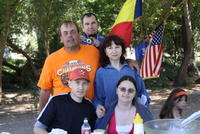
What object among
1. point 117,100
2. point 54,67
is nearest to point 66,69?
point 54,67

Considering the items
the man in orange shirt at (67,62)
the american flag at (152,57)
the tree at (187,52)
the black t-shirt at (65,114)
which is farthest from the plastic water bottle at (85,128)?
the tree at (187,52)

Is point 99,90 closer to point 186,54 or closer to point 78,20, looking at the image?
point 78,20

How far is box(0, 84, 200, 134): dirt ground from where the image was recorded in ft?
29.4

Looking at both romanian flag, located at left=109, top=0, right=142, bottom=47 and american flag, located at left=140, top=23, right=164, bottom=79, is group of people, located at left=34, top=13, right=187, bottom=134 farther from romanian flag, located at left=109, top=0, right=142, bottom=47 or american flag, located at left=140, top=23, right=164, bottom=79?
american flag, located at left=140, top=23, right=164, bottom=79

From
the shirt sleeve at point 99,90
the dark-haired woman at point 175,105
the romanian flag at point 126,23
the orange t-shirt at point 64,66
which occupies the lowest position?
the dark-haired woman at point 175,105

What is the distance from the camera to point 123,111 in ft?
10.8

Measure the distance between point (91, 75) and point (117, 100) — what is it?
0.45 meters

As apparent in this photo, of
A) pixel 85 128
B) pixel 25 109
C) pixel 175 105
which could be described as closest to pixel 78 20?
pixel 25 109

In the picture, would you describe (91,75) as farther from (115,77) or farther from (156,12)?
(156,12)

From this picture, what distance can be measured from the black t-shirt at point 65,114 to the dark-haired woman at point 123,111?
0.19 meters

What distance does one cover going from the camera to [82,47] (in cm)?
375

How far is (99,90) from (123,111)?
Answer: 425mm

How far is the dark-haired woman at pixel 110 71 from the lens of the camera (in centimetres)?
348

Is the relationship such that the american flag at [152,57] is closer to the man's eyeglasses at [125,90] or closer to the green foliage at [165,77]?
the man's eyeglasses at [125,90]
